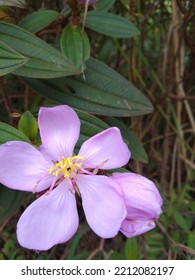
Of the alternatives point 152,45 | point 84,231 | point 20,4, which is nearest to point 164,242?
point 84,231

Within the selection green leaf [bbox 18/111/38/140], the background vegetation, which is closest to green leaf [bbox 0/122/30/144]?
green leaf [bbox 18/111/38/140]

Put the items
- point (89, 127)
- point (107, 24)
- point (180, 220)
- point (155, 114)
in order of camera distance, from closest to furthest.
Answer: point (89, 127)
point (107, 24)
point (180, 220)
point (155, 114)

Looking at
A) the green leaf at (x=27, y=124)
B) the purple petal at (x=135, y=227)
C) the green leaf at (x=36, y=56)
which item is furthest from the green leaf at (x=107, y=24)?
the purple petal at (x=135, y=227)

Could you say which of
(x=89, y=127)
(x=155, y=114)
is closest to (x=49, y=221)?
(x=89, y=127)

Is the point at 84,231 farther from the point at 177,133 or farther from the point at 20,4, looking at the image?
the point at 20,4

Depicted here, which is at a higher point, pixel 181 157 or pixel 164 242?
pixel 181 157

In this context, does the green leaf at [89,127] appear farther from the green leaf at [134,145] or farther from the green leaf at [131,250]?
the green leaf at [131,250]

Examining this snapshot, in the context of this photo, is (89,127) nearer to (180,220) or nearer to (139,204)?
(139,204)
